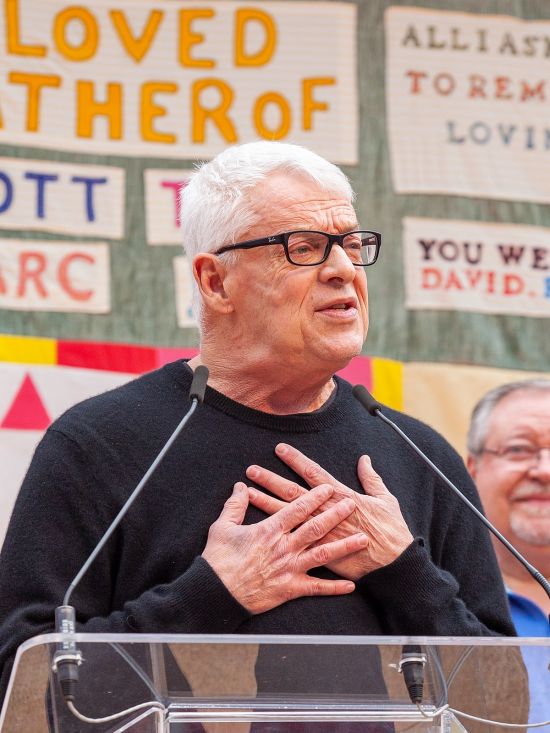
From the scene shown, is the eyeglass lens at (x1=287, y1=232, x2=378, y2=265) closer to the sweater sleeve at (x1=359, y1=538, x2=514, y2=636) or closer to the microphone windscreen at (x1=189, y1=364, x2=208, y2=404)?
the microphone windscreen at (x1=189, y1=364, x2=208, y2=404)

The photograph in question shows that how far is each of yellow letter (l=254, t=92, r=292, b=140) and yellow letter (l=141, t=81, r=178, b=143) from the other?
0.22 m

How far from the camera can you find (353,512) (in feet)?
7.07

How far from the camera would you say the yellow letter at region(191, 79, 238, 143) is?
12.0 ft

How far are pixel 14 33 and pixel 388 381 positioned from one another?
129cm

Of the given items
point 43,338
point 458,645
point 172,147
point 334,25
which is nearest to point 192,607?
point 458,645

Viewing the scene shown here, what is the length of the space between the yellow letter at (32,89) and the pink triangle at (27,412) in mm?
646

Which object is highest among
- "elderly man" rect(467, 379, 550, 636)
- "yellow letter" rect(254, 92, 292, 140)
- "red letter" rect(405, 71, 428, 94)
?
"red letter" rect(405, 71, 428, 94)

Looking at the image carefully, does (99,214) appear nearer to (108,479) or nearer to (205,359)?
(205,359)

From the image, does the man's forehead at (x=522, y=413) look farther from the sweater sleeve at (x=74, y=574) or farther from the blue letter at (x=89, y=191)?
the sweater sleeve at (x=74, y=574)

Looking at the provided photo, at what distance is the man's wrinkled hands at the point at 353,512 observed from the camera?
7.02 ft

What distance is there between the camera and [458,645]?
176 centimetres

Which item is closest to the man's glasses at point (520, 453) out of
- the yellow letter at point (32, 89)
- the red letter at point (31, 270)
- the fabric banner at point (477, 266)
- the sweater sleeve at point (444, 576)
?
Answer: the fabric banner at point (477, 266)

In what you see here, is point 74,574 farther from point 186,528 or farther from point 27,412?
point 27,412

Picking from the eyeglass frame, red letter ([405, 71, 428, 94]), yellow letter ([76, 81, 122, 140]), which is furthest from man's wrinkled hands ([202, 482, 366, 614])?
red letter ([405, 71, 428, 94])
